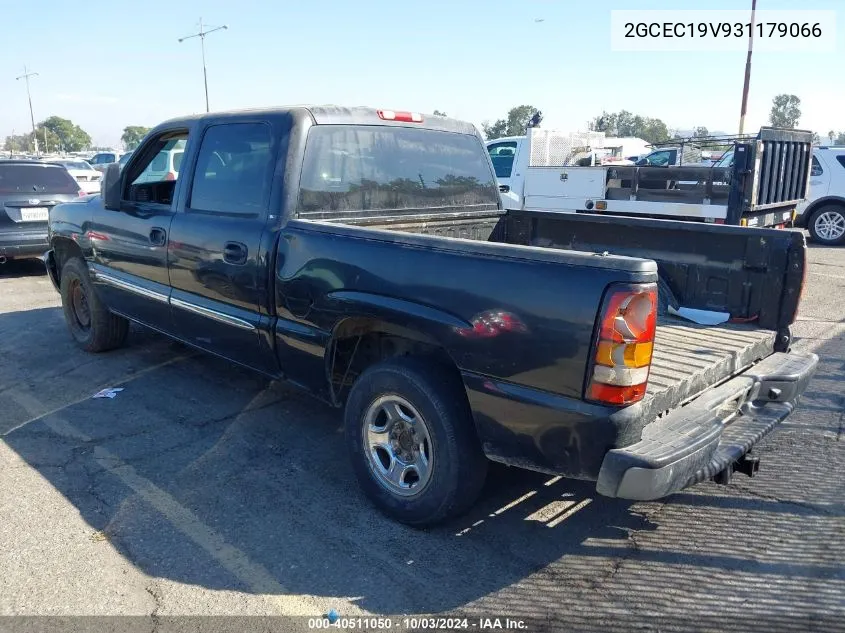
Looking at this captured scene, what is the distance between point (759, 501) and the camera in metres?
3.69

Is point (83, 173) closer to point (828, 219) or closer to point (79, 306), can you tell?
point (79, 306)

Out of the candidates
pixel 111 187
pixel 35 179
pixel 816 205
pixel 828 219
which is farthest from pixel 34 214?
pixel 828 219

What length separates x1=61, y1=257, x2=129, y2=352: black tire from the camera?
595 centimetres

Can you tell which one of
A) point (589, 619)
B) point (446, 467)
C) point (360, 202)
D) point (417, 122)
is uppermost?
point (417, 122)

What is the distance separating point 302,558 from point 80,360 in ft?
12.6

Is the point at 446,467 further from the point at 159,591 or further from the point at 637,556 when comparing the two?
the point at 159,591

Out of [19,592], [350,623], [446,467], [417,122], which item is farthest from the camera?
[417,122]

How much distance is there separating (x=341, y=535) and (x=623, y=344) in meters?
1.64

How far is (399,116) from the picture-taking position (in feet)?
15.0

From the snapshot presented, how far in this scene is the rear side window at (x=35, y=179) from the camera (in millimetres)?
9781

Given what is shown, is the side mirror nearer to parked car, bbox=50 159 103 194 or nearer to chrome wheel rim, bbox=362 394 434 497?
chrome wheel rim, bbox=362 394 434 497

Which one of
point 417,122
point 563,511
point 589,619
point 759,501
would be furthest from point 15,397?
point 759,501

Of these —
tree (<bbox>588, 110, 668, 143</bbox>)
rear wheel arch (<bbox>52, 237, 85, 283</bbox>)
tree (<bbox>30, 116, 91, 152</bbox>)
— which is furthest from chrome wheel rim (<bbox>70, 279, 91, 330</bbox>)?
tree (<bbox>30, 116, 91, 152</bbox>)

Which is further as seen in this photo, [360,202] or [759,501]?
[360,202]
